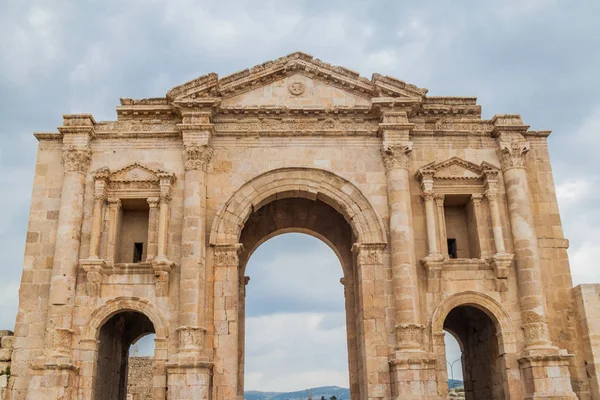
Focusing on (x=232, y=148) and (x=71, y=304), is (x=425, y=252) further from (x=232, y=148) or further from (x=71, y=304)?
(x=71, y=304)

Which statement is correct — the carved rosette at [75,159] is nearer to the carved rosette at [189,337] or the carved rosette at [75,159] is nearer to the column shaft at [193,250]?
the column shaft at [193,250]

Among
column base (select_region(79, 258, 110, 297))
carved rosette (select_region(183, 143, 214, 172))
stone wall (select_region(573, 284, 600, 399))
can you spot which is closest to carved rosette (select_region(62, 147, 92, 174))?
column base (select_region(79, 258, 110, 297))

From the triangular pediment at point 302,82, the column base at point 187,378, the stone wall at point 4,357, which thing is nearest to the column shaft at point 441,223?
the triangular pediment at point 302,82

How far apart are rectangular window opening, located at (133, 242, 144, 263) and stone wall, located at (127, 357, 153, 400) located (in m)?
13.1

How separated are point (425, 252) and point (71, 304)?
10.6 metres

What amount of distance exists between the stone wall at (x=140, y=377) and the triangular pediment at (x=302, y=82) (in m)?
17.2

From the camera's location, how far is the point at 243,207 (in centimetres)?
1855

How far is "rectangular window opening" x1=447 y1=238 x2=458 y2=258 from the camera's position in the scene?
19680 mm

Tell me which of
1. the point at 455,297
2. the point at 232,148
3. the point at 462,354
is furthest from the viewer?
the point at 462,354

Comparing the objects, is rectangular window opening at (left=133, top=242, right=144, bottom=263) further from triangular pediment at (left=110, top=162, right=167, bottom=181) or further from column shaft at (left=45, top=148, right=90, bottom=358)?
triangular pediment at (left=110, top=162, right=167, bottom=181)

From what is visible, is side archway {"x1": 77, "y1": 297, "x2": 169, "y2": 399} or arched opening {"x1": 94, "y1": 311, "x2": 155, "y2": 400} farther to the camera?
arched opening {"x1": 94, "y1": 311, "x2": 155, "y2": 400}

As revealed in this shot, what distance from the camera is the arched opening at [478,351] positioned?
18.6 m

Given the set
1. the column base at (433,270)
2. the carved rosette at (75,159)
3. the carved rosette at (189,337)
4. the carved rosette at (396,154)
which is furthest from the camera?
the carved rosette at (396,154)

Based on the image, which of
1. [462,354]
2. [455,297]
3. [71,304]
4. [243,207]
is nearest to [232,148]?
[243,207]
